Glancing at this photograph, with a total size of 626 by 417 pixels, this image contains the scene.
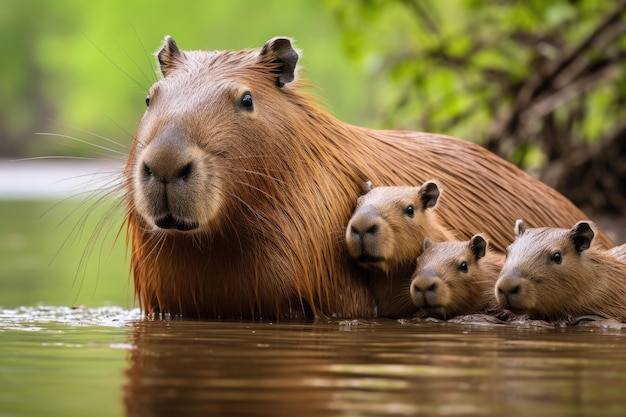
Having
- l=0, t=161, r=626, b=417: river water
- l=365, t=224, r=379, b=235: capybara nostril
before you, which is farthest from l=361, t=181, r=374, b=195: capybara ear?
l=0, t=161, r=626, b=417: river water

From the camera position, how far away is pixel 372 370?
168 inches

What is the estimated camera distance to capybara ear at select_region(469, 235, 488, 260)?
6453 mm

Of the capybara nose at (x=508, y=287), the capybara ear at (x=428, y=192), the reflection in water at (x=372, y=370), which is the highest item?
the capybara ear at (x=428, y=192)

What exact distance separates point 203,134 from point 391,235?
3.55ft

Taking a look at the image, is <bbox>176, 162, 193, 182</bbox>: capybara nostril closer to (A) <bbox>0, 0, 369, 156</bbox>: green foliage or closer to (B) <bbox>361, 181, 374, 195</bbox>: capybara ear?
(B) <bbox>361, 181, 374, 195</bbox>: capybara ear

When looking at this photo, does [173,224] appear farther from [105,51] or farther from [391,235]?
[105,51]

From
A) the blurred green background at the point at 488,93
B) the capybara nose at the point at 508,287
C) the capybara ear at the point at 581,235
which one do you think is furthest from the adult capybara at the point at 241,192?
the blurred green background at the point at 488,93

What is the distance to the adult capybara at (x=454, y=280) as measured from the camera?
6270 millimetres

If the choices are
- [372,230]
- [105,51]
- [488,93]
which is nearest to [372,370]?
[372,230]

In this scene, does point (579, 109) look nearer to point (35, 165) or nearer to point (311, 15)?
point (311, 15)

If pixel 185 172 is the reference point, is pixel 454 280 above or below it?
below

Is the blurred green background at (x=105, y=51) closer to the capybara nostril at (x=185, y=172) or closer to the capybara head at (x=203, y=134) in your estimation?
the capybara head at (x=203, y=134)

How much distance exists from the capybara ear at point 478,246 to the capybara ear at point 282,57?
3.93 feet

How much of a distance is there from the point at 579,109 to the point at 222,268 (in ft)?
23.5
